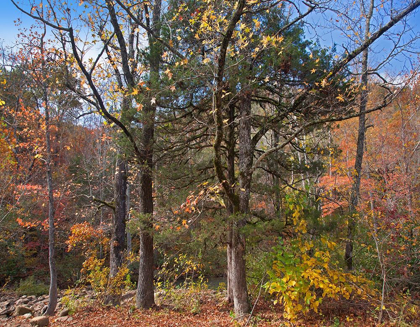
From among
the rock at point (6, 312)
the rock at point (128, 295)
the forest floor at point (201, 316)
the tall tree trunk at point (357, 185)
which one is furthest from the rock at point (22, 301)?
the tall tree trunk at point (357, 185)

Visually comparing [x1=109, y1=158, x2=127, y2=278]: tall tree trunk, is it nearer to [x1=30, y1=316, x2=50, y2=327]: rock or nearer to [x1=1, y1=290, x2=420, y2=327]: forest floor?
[x1=1, y1=290, x2=420, y2=327]: forest floor

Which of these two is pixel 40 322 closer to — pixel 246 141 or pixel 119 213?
pixel 119 213

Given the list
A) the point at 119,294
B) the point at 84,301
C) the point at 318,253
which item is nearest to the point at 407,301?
the point at 318,253

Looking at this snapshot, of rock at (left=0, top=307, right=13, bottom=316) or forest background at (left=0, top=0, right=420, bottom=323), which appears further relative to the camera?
rock at (left=0, top=307, right=13, bottom=316)

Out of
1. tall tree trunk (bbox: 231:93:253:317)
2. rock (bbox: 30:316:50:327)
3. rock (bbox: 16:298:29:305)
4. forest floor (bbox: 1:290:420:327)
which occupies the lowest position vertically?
rock (bbox: 16:298:29:305)

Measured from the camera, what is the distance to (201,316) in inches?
237

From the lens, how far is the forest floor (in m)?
4.89

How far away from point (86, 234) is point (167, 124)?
455cm

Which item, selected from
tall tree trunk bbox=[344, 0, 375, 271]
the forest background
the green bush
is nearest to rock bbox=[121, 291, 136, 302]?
the forest background

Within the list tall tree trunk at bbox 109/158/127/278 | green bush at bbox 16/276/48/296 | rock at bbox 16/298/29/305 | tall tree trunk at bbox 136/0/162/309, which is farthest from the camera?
green bush at bbox 16/276/48/296

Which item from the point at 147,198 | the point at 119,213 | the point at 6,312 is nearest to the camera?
the point at 147,198

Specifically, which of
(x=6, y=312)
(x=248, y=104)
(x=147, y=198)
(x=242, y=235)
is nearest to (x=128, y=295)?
(x=6, y=312)

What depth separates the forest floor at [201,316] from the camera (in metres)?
4.89

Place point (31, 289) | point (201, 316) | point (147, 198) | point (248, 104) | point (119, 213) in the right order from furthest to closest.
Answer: point (31, 289), point (119, 213), point (147, 198), point (201, 316), point (248, 104)
